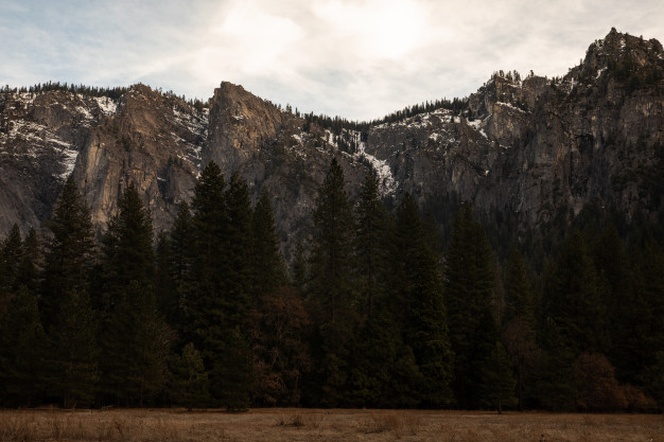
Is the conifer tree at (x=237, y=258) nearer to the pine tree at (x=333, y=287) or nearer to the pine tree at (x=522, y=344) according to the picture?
the pine tree at (x=333, y=287)

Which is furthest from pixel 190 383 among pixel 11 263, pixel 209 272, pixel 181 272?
pixel 11 263

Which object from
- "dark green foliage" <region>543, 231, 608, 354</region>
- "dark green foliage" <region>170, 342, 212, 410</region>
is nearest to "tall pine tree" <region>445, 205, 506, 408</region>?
"dark green foliage" <region>543, 231, 608, 354</region>

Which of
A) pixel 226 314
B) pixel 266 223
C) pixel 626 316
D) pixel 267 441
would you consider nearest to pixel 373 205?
pixel 266 223

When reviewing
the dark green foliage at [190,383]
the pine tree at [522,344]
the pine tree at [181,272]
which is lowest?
the dark green foliage at [190,383]

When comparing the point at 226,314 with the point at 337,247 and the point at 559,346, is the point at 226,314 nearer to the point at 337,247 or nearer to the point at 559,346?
the point at 337,247

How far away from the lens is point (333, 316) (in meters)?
56.7

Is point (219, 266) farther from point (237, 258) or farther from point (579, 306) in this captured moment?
point (579, 306)

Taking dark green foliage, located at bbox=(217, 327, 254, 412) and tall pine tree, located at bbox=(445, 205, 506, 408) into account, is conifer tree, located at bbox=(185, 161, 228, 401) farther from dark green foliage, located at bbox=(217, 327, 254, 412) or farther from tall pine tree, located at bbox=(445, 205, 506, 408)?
tall pine tree, located at bbox=(445, 205, 506, 408)

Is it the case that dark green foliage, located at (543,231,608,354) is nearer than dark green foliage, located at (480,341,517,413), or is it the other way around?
dark green foliage, located at (480,341,517,413)

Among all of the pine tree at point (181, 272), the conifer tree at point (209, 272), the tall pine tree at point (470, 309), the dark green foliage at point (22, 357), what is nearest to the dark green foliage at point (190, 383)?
the conifer tree at point (209, 272)

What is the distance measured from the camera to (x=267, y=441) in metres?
19.3

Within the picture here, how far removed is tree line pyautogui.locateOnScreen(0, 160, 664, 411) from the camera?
48594 millimetres

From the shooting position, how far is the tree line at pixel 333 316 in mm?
48594

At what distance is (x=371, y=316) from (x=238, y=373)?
754 inches
